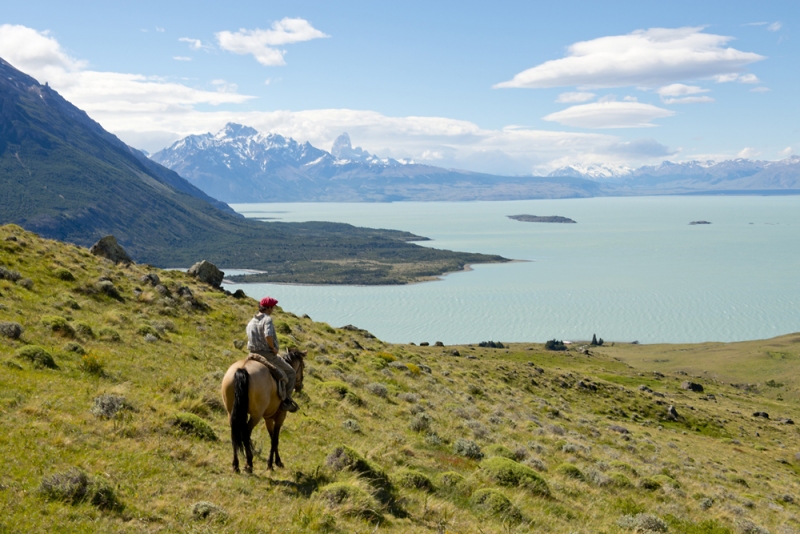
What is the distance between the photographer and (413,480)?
12.5 meters

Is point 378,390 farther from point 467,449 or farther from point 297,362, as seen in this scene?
point 297,362

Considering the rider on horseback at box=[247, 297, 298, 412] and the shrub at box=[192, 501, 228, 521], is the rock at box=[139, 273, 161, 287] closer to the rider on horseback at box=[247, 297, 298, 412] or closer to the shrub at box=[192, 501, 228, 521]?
the rider on horseback at box=[247, 297, 298, 412]

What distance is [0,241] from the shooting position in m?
26.3

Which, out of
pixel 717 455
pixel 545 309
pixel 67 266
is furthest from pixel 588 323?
pixel 67 266

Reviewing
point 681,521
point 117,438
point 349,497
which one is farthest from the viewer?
point 681,521

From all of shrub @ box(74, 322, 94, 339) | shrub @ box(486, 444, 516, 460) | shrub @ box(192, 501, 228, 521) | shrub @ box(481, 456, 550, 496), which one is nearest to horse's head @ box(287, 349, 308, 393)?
shrub @ box(192, 501, 228, 521)

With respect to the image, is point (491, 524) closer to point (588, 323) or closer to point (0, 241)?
point (0, 241)

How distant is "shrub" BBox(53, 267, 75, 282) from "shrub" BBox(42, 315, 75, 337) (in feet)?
24.5

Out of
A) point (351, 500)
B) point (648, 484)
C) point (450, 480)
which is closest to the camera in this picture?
point (351, 500)

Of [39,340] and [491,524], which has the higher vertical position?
[39,340]

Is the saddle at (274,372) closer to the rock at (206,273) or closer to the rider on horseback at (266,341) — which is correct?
the rider on horseback at (266,341)

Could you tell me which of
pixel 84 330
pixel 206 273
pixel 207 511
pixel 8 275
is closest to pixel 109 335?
pixel 84 330

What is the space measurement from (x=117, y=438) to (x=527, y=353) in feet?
293

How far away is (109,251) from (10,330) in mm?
22313
